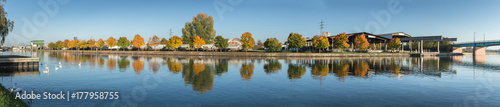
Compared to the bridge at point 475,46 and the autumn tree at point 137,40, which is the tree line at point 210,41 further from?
the bridge at point 475,46

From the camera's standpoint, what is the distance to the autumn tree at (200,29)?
136750 millimetres

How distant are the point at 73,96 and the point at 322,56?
7826 cm

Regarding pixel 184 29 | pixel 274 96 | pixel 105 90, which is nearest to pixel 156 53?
pixel 184 29

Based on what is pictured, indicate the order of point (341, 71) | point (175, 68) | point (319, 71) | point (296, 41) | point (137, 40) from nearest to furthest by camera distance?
point (319, 71)
point (341, 71)
point (175, 68)
point (296, 41)
point (137, 40)

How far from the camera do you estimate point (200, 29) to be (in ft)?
447

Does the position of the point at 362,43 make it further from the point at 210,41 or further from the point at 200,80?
the point at 200,80

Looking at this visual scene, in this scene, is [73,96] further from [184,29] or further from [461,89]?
[184,29]

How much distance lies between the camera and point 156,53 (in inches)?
4203

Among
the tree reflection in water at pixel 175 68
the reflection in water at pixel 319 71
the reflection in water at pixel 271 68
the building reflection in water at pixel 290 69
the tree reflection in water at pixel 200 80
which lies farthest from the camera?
the reflection in water at pixel 271 68

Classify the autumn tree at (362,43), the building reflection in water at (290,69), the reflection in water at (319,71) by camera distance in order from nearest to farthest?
the building reflection in water at (290,69), the reflection in water at (319,71), the autumn tree at (362,43)

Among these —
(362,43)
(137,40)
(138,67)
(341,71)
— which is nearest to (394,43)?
(362,43)

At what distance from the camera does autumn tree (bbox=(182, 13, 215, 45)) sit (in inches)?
5384

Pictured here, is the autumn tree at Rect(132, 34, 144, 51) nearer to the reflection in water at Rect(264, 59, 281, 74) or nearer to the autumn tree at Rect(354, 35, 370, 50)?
the autumn tree at Rect(354, 35, 370, 50)

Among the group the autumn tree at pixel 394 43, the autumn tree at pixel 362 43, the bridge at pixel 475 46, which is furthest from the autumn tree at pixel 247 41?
the bridge at pixel 475 46
